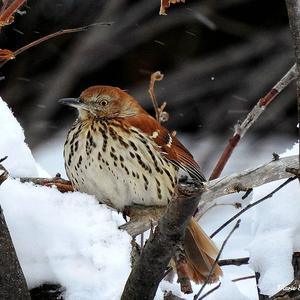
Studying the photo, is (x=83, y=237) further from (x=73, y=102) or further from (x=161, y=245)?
(x=73, y=102)

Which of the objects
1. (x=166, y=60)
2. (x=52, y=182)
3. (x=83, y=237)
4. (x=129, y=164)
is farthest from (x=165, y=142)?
(x=166, y=60)

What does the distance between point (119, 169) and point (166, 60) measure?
3465 mm

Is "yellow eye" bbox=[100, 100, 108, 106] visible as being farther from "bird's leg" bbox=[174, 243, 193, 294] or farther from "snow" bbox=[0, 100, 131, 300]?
"snow" bbox=[0, 100, 131, 300]

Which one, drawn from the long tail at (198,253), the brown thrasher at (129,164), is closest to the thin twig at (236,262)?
the long tail at (198,253)

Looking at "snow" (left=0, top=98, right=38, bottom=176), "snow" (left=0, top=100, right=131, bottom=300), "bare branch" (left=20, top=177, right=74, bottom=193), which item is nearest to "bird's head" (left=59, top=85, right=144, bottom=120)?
"bare branch" (left=20, top=177, right=74, bottom=193)

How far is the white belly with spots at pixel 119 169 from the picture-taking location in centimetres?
318

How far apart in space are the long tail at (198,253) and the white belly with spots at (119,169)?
0.20 m

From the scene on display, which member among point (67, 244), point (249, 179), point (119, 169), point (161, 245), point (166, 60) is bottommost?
point (161, 245)

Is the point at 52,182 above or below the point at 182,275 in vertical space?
above

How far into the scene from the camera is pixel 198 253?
9.99 feet

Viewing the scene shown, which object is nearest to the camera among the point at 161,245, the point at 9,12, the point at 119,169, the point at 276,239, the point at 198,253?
the point at 161,245

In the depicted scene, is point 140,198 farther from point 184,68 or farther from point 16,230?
point 184,68

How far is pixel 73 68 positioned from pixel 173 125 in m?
0.82

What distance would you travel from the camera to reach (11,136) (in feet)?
8.46
